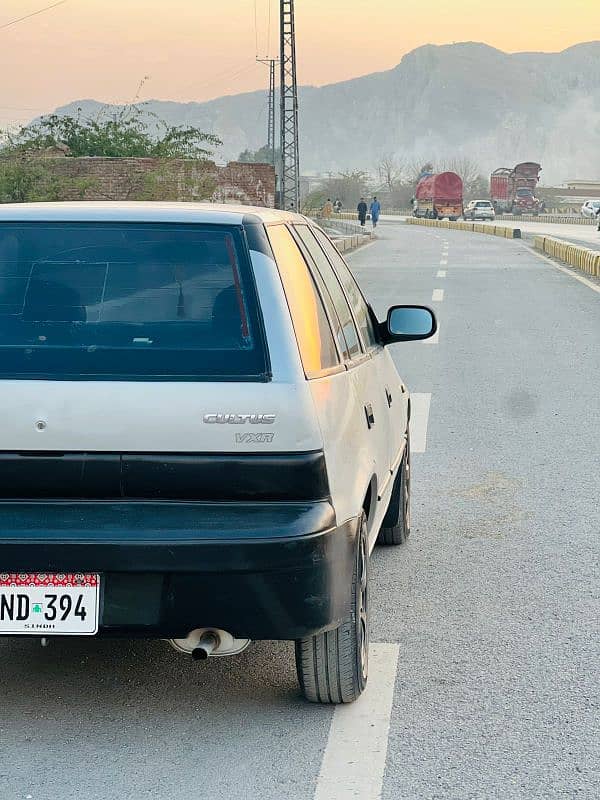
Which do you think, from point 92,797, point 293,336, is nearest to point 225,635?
point 92,797

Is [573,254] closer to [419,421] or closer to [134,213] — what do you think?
[419,421]

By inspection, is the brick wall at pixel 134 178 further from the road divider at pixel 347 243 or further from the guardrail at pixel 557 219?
the guardrail at pixel 557 219

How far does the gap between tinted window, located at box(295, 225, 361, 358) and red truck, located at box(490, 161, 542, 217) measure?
313 feet

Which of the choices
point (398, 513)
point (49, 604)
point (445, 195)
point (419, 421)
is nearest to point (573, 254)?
point (419, 421)

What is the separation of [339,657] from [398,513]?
6.96ft

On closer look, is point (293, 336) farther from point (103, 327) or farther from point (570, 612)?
point (570, 612)

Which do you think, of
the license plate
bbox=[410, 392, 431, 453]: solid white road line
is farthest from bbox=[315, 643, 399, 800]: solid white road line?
bbox=[410, 392, 431, 453]: solid white road line

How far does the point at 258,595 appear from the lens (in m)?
3.71

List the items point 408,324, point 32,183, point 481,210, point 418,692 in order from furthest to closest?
1. point 481,210
2. point 32,183
3. point 408,324
4. point 418,692

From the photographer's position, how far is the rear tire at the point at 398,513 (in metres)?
6.05

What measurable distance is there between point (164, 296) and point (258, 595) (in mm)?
949

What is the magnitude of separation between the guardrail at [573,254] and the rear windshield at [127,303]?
83.3 ft

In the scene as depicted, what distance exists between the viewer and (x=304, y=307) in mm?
4031

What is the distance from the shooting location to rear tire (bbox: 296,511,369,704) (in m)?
4.01
